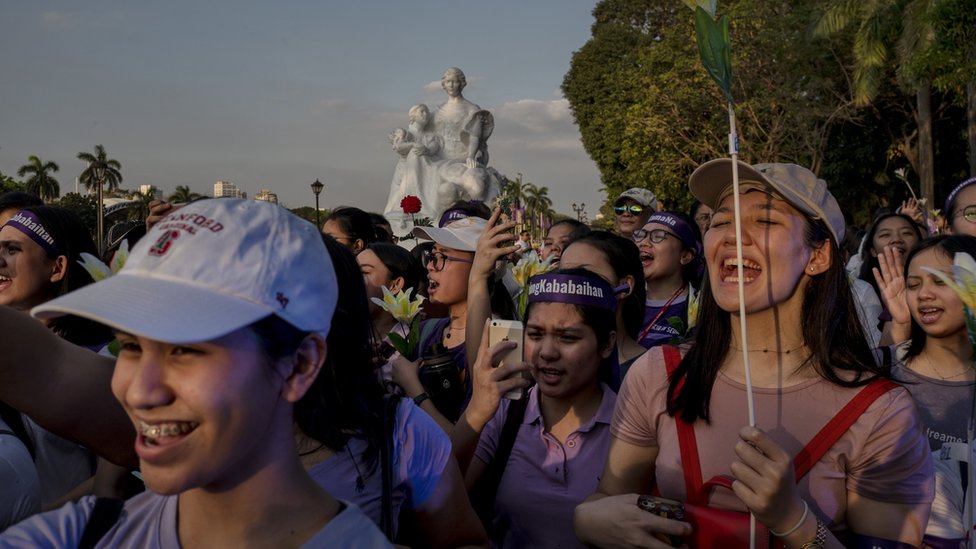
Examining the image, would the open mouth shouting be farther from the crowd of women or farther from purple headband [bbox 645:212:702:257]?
purple headband [bbox 645:212:702:257]

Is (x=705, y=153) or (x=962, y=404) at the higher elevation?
(x=705, y=153)

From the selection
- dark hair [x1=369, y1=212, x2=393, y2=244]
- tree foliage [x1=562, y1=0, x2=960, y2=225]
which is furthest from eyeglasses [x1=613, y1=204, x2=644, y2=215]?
tree foliage [x1=562, y1=0, x2=960, y2=225]

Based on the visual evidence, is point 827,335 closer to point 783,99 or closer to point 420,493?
point 420,493

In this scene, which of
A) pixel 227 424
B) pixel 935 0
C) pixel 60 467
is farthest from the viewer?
pixel 935 0

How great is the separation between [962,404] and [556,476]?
5.76 ft

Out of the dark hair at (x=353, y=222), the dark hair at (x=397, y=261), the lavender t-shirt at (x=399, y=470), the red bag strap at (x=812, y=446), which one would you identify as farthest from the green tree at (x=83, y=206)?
the red bag strap at (x=812, y=446)

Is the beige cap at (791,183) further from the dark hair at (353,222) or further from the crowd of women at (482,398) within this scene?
the dark hair at (353,222)

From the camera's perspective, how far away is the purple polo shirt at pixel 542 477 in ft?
10.6

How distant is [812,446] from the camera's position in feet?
8.16

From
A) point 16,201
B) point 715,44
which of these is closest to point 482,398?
point 715,44

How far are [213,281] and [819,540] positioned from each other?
165 cm

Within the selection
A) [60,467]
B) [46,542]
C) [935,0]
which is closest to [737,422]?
[46,542]

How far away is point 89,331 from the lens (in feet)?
12.3

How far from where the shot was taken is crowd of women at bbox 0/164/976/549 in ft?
5.34
